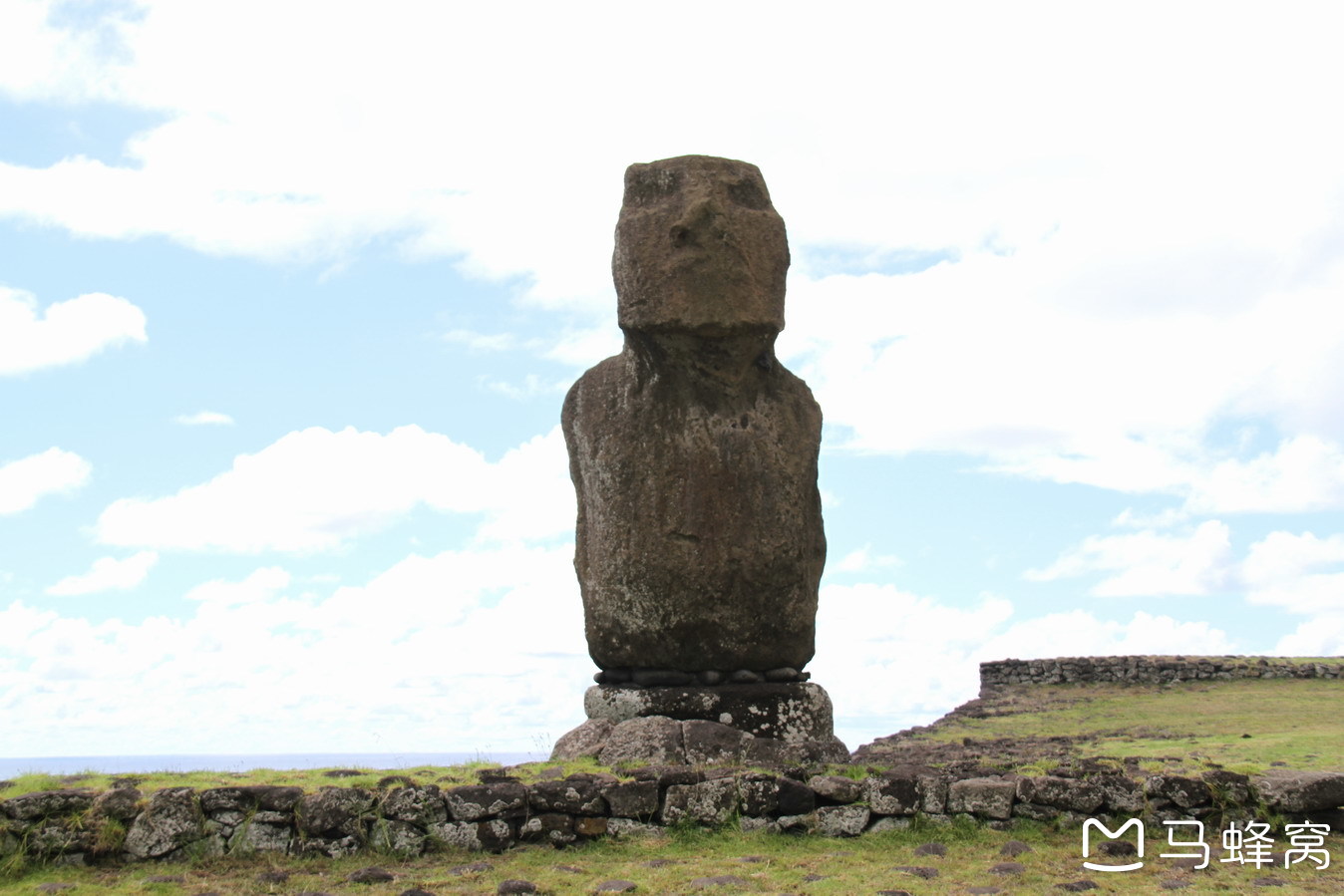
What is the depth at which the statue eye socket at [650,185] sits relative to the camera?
10836 mm

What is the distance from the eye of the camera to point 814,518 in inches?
445

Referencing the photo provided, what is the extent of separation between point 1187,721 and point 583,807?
46.3ft

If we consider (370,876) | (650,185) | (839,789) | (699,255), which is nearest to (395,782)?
(370,876)

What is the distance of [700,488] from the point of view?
34.9ft

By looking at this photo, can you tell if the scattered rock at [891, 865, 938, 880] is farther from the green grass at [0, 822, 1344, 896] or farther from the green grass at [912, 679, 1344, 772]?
the green grass at [912, 679, 1344, 772]

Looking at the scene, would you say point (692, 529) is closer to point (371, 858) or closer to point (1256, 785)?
point (371, 858)

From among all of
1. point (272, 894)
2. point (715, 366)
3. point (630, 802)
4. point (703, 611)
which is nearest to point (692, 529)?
point (703, 611)

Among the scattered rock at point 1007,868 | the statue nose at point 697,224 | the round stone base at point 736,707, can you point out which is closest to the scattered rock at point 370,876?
the round stone base at point 736,707

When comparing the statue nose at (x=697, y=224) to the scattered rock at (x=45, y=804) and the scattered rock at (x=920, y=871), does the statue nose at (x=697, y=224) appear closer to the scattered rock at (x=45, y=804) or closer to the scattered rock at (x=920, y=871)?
the scattered rock at (x=920, y=871)

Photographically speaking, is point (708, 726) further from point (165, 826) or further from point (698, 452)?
point (165, 826)

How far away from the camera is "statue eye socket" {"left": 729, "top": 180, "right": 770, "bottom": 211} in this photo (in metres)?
10.9

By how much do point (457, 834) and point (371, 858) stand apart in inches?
21.8

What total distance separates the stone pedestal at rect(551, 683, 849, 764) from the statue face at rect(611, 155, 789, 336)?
10.2 feet

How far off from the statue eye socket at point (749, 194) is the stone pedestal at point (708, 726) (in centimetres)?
418
